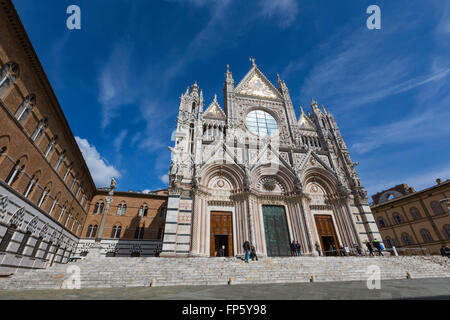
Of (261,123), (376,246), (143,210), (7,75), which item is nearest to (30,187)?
(7,75)

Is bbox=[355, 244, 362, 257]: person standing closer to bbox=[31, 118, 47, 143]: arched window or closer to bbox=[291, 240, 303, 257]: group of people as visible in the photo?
bbox=[291, 240, 303, 257]: group of people

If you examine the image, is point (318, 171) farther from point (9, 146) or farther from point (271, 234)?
point (9, 146)

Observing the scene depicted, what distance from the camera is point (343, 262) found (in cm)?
1232

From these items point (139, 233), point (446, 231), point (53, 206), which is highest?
point (53, 206)

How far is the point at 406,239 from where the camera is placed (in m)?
29.2

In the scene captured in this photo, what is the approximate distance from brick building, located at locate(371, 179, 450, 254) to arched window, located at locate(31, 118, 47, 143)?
124ft

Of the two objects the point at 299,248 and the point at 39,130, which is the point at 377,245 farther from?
the point at 39,130

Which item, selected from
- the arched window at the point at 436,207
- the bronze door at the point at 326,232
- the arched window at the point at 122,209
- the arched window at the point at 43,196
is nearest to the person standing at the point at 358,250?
the bronze door at the point at 326,232

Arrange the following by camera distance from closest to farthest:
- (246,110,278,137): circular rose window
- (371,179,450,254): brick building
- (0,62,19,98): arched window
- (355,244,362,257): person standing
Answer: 1. (0,62,19,98): arched window
2. (355,244,362,257): person standing
3. (246,110,278,137): circular rose window
4. (371,179,450,254): brick building

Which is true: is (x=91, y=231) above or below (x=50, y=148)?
below

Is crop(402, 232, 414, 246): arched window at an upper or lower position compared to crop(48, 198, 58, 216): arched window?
lower

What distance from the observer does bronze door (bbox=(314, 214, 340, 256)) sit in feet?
60.4

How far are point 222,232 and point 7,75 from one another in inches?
636

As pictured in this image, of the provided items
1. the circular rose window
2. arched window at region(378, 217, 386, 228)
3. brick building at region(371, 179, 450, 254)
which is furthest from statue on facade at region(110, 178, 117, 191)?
arched window at region(378, 217, 386, 228)
